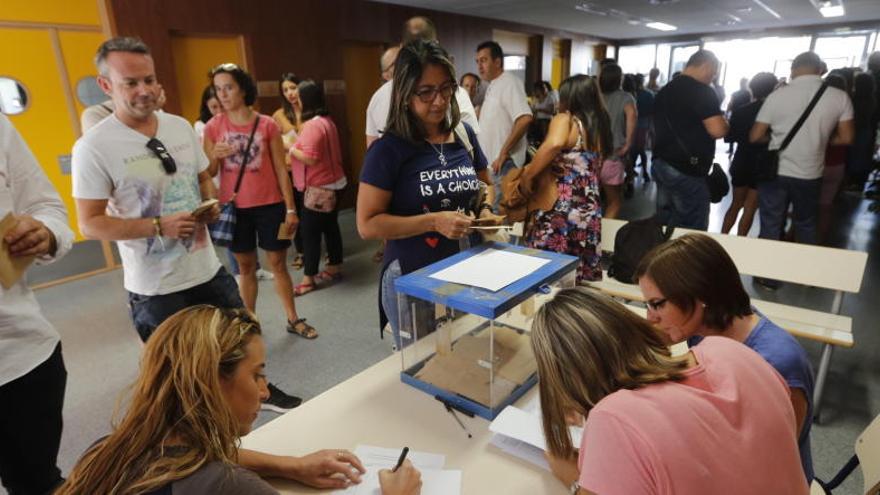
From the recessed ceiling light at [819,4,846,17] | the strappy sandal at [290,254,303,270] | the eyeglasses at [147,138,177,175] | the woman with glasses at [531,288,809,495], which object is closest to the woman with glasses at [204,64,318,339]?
the eyeglasses at [147,138,177,175]

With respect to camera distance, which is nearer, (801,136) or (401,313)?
(401,313)

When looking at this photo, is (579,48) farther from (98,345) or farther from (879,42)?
(98,345)

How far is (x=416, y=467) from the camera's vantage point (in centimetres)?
100

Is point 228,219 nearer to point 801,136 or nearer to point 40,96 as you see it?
point 40,96

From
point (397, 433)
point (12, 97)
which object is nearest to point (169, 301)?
point (397, 433)

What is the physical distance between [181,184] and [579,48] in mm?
11454

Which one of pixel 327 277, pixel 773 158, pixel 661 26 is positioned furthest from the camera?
pixel 661 26

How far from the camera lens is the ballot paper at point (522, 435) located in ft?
3.38

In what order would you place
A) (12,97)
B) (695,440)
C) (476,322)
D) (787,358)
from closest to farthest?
1. (695,440)
2. (787,358)
3. (476,322)
4. (12,97)

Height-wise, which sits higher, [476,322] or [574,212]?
[574,212]

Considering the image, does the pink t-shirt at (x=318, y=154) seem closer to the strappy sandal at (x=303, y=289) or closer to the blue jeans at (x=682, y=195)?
the strappy sandal at (x=303, y=289)

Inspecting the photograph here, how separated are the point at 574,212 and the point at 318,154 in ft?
6.68

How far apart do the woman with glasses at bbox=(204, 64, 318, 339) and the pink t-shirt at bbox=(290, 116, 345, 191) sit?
2.63 feet

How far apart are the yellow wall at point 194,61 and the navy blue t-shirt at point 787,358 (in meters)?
4.91
